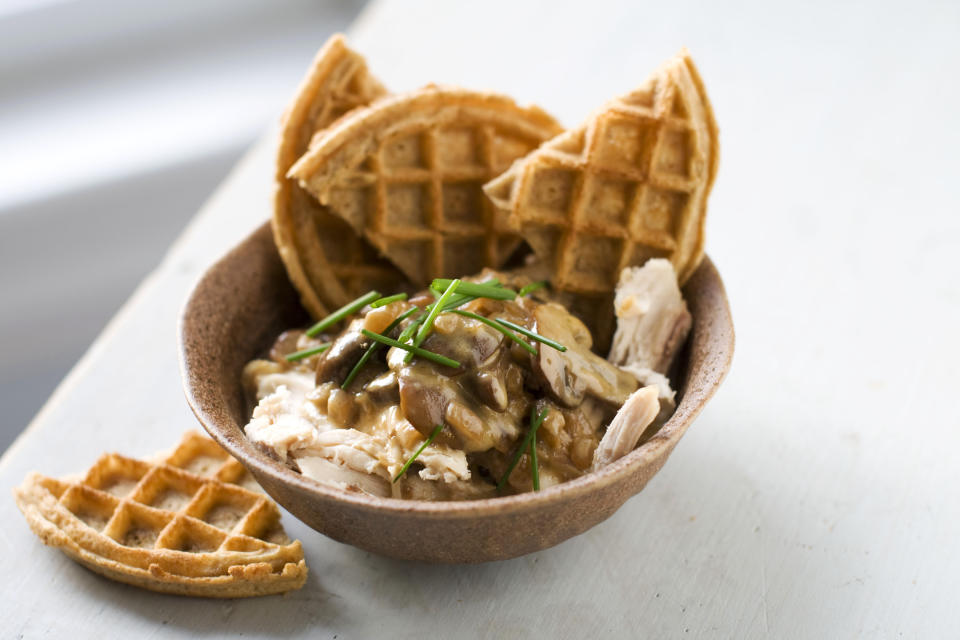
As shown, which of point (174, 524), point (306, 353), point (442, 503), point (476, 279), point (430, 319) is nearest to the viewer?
point (442, 503)

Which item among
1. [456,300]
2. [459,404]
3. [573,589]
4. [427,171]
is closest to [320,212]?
[427,171]

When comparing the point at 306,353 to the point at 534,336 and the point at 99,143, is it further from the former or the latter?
the point at 99,143

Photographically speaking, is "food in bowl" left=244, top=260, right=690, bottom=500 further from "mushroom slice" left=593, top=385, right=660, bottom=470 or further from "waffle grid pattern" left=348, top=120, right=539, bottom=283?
"waffle grid pattern" left=348, top=120, right=539, bottom=283

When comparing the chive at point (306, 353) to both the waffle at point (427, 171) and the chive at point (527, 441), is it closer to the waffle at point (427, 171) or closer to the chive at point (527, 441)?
the waffle at point (427, 171)

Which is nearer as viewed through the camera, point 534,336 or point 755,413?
point 534,336

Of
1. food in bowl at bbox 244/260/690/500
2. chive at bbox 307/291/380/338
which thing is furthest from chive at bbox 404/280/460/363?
chive at bbox 307/291/380/338

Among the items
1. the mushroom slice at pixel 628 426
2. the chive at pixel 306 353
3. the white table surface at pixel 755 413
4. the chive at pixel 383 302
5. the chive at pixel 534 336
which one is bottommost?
the white table surface at pixel 755 413

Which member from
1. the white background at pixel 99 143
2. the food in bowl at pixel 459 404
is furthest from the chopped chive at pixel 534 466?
the white background at pixel 99 143
